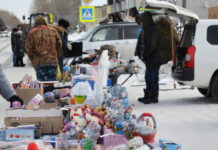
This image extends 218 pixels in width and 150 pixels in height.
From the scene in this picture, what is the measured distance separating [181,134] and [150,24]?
3.25m

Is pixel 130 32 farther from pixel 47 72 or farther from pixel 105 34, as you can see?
pixel 47 72

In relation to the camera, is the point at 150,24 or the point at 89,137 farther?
the point at 150,24

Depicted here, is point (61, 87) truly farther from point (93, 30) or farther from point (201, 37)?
point (93, 30)

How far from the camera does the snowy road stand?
6754 mm

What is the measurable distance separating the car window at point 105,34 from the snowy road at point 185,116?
185 inches

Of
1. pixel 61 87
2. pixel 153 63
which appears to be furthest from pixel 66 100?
pixel 153 63

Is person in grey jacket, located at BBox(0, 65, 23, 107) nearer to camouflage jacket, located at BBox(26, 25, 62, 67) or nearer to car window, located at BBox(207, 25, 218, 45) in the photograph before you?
camouflage jacket, located at BBox(26, 25, 62, 67)

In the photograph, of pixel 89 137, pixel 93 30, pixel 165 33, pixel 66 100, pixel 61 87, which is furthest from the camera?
pixel 93 30

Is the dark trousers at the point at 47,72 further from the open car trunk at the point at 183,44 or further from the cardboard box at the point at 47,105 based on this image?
the cardboard box at the point at 47,105

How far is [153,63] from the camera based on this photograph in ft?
31.6

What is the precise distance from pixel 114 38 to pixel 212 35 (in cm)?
729

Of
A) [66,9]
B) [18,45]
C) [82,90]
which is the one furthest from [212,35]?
[66,9]

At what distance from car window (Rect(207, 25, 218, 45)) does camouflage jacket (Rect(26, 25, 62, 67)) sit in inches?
123

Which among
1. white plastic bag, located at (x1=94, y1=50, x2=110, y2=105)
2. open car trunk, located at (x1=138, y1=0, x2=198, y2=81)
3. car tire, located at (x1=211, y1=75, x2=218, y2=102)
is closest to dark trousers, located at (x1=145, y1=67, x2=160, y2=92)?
open car trunk, located at (x1=138, y1=0, x2=198, y2=81)
